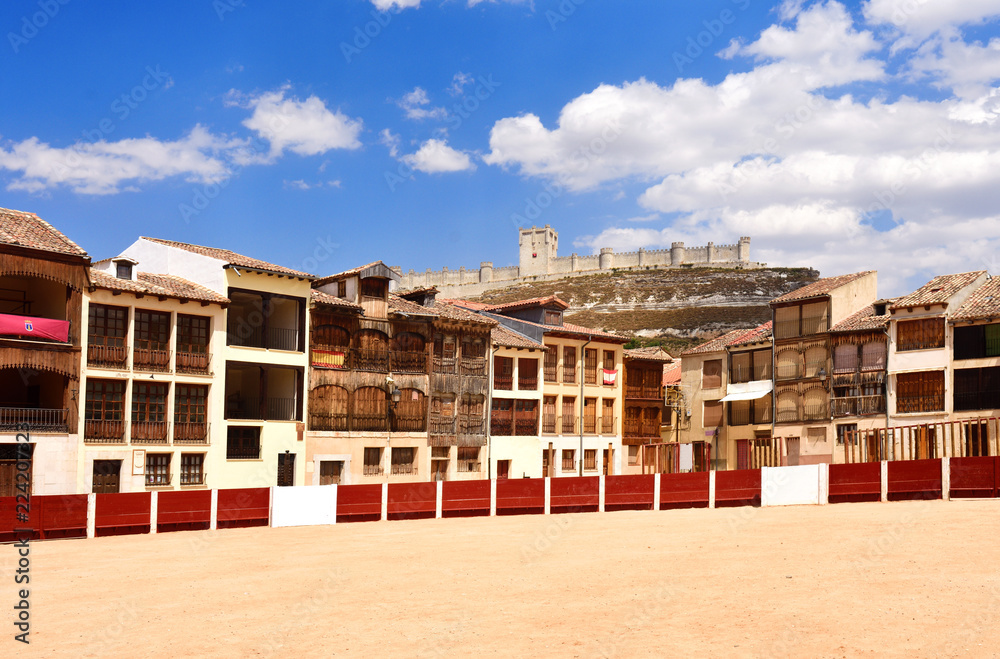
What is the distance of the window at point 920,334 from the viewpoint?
4938cm

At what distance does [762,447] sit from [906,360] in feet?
27.2

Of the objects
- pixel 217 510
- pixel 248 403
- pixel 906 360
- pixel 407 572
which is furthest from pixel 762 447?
pixel 407 572

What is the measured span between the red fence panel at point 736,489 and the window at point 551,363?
1740cm

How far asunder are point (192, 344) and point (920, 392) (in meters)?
34.1

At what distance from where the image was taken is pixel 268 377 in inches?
1748

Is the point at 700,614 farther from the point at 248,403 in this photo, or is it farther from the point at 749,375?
the point at 749,375

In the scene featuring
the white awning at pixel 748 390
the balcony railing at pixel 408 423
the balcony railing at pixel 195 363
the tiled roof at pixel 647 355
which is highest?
the tiled roof at pixel 647 355

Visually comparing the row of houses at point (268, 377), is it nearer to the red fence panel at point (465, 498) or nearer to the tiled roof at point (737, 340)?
the tiled roof at point (737, 340)

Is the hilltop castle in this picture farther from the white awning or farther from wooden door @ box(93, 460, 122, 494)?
wooden door @ box(93, 460, 122, 494)

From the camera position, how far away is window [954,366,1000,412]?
155 feet

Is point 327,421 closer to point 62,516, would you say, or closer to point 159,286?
point 159,286

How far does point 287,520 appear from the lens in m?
33.4

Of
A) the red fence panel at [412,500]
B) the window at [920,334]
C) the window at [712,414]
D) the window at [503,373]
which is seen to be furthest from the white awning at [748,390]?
the red fence panel at [412,500]

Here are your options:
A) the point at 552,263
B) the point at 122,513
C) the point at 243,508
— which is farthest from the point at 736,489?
the point at 552,263
